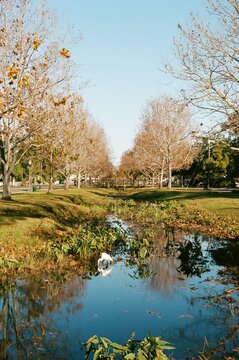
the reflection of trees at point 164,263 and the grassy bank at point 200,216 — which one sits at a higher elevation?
the grassy bank at point 200,216

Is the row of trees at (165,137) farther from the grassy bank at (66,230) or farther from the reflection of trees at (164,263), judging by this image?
the reflection of trees at (164,263)

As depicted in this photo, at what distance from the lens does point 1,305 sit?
8.41m

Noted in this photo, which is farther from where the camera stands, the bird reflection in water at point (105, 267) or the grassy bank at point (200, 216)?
the grassy bank at point (200, 216)

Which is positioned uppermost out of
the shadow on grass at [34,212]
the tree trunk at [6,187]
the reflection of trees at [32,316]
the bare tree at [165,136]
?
the bare tree at [165,136]

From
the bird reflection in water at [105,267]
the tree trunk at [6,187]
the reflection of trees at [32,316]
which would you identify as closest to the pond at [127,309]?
the reflection of trees at [32,316]

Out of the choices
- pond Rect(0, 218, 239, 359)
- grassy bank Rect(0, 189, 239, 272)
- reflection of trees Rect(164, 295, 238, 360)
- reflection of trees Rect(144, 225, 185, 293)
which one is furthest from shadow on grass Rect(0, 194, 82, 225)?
reflection of trees Rect(164, 295, 238, 360)

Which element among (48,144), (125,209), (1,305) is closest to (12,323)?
(1,305)

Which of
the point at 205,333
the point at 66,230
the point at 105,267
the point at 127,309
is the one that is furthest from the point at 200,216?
the point at 205,333

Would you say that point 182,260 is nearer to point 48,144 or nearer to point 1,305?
point 1,305

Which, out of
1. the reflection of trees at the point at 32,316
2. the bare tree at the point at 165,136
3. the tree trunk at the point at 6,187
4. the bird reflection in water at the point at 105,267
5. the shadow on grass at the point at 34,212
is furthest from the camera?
the bare tree at the point at 165,136

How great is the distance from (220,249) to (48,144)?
1535 centimetres

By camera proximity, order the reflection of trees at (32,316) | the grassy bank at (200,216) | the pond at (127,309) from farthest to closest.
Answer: the grassy bank at (200,216), the pond at (127,309), the reflection of trees at (32,316)

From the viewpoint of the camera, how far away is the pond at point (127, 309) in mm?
6465

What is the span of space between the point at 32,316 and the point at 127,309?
6.81ft
